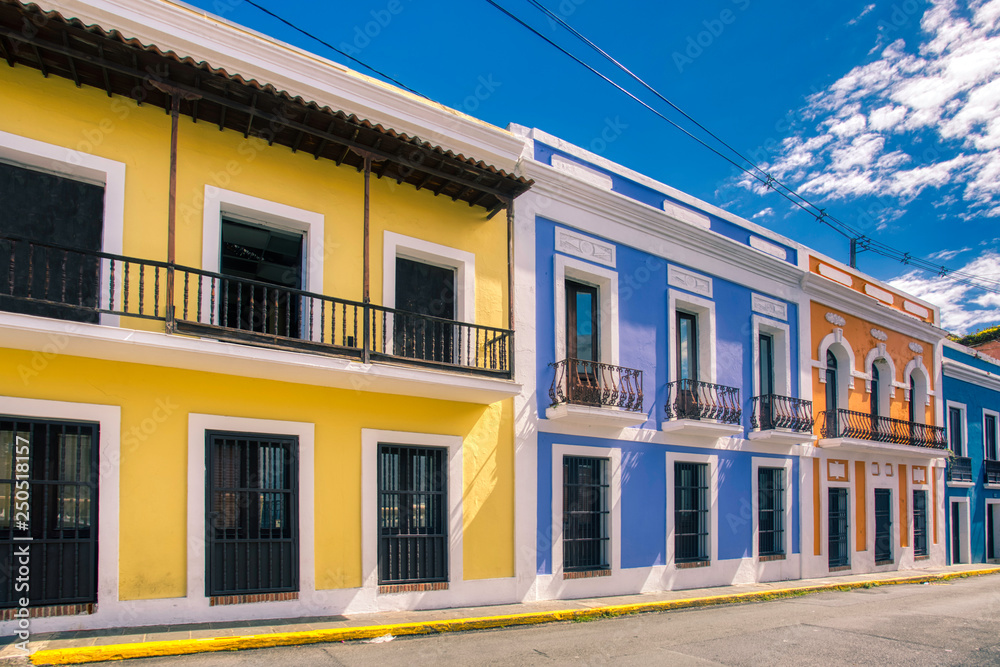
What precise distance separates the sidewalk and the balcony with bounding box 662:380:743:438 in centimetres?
257

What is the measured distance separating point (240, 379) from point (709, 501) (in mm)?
8287

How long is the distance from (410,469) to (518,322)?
2598mm

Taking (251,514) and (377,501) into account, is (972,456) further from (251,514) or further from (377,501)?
(251,514)

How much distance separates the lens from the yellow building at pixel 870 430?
14.9 metres

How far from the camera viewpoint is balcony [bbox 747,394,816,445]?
13211 millimetres

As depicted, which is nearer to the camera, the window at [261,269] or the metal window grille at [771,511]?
the window at [261,269]

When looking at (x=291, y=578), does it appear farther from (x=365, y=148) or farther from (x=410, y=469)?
(x=365, y=148)

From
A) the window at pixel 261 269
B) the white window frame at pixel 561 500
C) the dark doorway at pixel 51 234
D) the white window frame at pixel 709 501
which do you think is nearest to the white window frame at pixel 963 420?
the white window frame at pixel 709 501

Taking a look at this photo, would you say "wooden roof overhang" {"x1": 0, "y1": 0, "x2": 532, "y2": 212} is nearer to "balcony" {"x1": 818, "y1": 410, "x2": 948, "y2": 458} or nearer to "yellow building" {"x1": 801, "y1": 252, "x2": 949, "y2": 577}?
"yellow building" {"x1": 801, "y1": 252, "x2": 949, "y2": 577}

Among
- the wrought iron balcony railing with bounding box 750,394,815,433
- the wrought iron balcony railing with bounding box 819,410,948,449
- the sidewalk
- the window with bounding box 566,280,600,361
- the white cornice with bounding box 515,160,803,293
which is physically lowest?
the sidewalk

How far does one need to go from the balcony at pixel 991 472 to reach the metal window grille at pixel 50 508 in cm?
2289

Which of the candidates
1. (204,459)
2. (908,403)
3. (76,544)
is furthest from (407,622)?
(908,403)

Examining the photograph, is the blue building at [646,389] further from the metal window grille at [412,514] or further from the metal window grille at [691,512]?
the metal window grille at [412,514]

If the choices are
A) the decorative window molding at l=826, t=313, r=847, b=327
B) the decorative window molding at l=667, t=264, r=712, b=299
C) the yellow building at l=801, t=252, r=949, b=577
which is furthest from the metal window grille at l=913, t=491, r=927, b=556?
the decorative window molding at l=667, t=264, r=712, b=299
